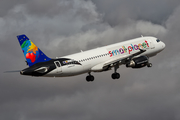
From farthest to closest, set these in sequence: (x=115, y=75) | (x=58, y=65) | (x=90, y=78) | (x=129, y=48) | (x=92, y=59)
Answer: (x=90, y=78)
(x=115, y=75)
(x=129, y=48)
(x=92, y=59)
(x=58, y=65)

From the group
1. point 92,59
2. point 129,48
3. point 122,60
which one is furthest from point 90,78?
point 129,48

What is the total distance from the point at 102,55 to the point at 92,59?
2.46 meters

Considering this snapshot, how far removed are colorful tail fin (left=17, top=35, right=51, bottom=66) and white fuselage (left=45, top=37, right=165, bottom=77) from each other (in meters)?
3.56

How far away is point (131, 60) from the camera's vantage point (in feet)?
256

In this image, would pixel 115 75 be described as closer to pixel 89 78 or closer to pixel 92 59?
pixel 89 78

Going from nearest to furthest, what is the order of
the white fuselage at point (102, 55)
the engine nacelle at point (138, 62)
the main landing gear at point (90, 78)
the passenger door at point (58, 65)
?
the passenger door at point (58, 65)
the white fuselage at point (102, 55)
the engine nacelle at point (138, 62)
the main landing gear at point (90, 78)

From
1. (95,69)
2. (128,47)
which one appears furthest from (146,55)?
(95,69)

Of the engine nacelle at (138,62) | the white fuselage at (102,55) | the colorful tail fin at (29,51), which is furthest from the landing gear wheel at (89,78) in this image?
the colorful tail fin at (29,51)

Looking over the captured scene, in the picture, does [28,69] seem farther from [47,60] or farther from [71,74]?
[71,74]

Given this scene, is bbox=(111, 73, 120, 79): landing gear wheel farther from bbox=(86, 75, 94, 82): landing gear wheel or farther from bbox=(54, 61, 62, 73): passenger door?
bbox=(54, 61, 62, 73): passenger door

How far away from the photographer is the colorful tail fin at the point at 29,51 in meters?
71.2

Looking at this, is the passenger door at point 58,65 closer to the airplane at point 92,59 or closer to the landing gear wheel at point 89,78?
the airplane at point 92,59

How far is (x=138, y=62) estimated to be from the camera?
77.5 meters

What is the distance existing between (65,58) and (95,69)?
6.81m
